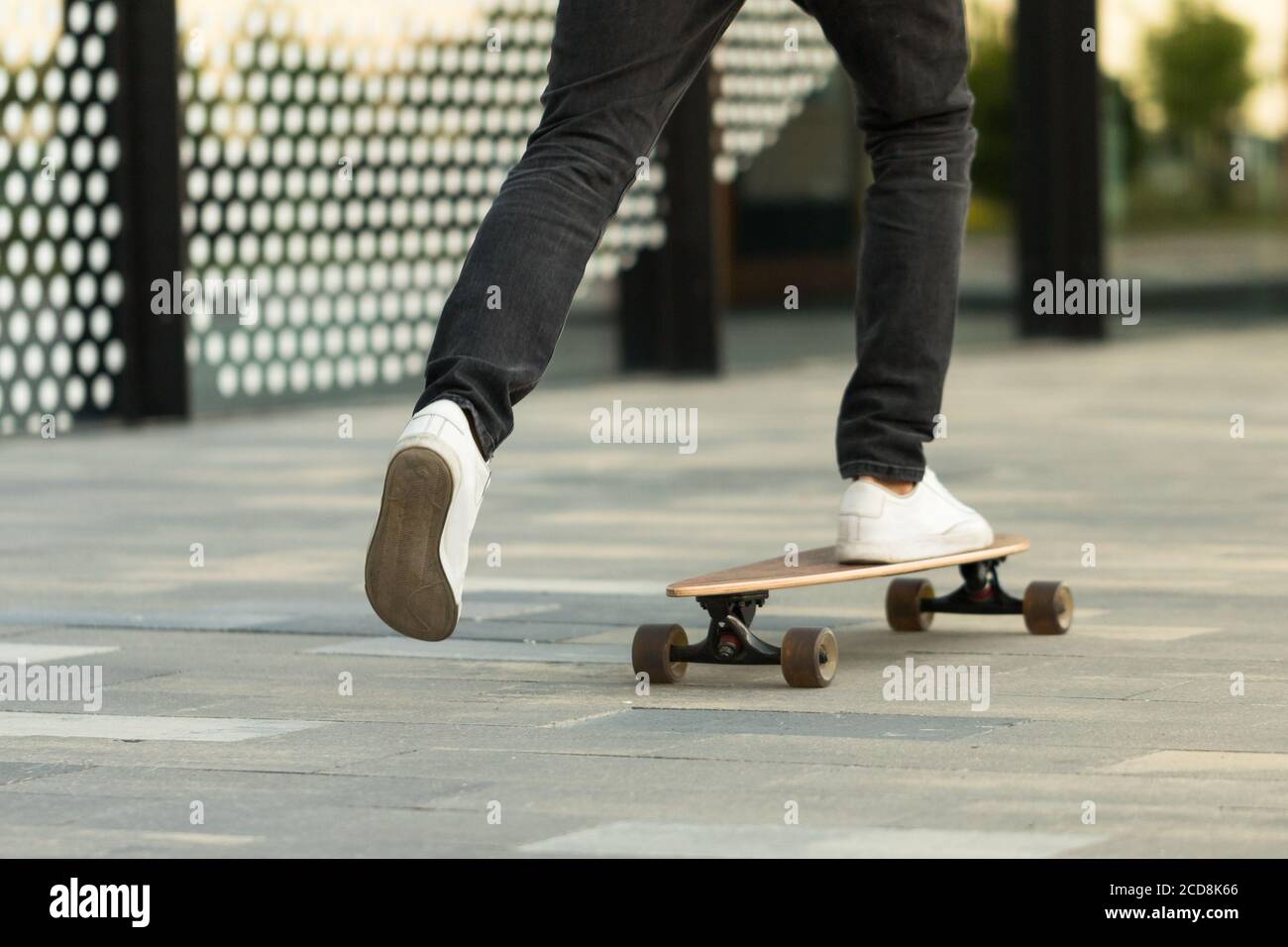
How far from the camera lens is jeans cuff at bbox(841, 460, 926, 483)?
3516mm

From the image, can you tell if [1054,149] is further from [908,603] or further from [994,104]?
[908,603]

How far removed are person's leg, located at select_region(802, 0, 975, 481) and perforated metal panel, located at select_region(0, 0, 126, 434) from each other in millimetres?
5288

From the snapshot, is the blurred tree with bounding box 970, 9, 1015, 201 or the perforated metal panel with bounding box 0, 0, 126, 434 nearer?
the perforated metal panel with bounding box 0, 0, 126, 434

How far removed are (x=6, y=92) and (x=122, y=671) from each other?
504cm

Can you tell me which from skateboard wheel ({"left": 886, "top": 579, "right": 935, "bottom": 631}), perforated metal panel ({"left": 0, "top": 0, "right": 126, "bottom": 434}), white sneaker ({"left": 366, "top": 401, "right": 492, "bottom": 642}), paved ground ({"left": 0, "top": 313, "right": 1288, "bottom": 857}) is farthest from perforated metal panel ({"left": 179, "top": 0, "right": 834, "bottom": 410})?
white sneaker ({"left": 366, "top": 401, "right": 492, "bottom": 642})

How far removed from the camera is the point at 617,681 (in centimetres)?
337

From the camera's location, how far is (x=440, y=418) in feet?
9.68

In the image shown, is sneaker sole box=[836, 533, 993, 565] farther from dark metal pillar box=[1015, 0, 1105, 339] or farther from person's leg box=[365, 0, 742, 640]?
dark metal pillar box=[1015, 0, 1105, 339]

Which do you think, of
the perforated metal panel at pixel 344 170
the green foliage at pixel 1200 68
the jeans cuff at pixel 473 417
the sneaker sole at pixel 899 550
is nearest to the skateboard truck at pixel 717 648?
the sneaker sole at pixel 899 550

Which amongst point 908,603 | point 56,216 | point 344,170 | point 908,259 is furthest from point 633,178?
point 344,170

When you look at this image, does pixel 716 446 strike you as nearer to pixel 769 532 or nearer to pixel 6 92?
pixel 769 532

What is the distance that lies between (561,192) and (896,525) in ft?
2.52

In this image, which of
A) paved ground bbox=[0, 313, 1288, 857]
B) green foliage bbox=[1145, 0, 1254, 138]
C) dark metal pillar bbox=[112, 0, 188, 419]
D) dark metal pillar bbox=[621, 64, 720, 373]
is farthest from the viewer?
green foliage bbox=[1145, 0, 1254, 138]

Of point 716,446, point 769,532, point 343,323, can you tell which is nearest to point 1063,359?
point 343,323
